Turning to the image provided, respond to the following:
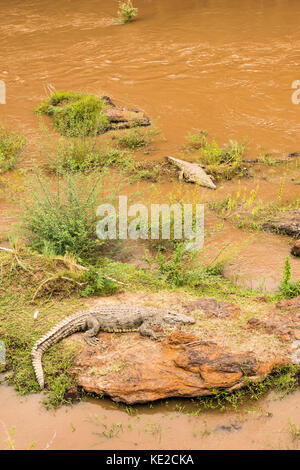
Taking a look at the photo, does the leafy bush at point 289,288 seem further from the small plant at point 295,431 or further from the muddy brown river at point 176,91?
the small plant at point 295,431

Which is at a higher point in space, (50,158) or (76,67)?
(76,67)

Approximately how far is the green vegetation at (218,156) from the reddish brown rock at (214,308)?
10.4ft

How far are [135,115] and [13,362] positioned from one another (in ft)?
19.3

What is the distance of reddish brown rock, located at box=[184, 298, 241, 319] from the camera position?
3.85 m

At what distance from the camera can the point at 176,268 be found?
183 inches

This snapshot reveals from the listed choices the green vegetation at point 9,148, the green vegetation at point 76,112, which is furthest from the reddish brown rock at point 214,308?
the green vegetation at point 76,112

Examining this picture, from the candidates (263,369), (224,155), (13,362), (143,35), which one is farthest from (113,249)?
(143,35)

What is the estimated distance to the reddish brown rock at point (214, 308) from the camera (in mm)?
3846

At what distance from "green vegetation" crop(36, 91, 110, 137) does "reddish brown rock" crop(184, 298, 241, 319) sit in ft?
14.3

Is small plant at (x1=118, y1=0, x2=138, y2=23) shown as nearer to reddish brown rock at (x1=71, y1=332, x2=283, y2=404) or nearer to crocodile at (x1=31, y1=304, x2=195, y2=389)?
crocodile at (x1=31, y1=304, x2=195, y2=389)

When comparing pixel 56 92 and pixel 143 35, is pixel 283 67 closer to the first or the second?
pixel 143 35

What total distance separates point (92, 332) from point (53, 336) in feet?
1.05

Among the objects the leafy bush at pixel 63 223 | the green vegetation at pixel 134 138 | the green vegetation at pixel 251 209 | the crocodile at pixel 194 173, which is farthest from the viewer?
the green vegetation at pixel 134 138

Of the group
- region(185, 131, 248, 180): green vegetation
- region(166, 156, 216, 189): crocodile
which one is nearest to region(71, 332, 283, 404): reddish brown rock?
region(166, 156, 216, 189): crocodile
